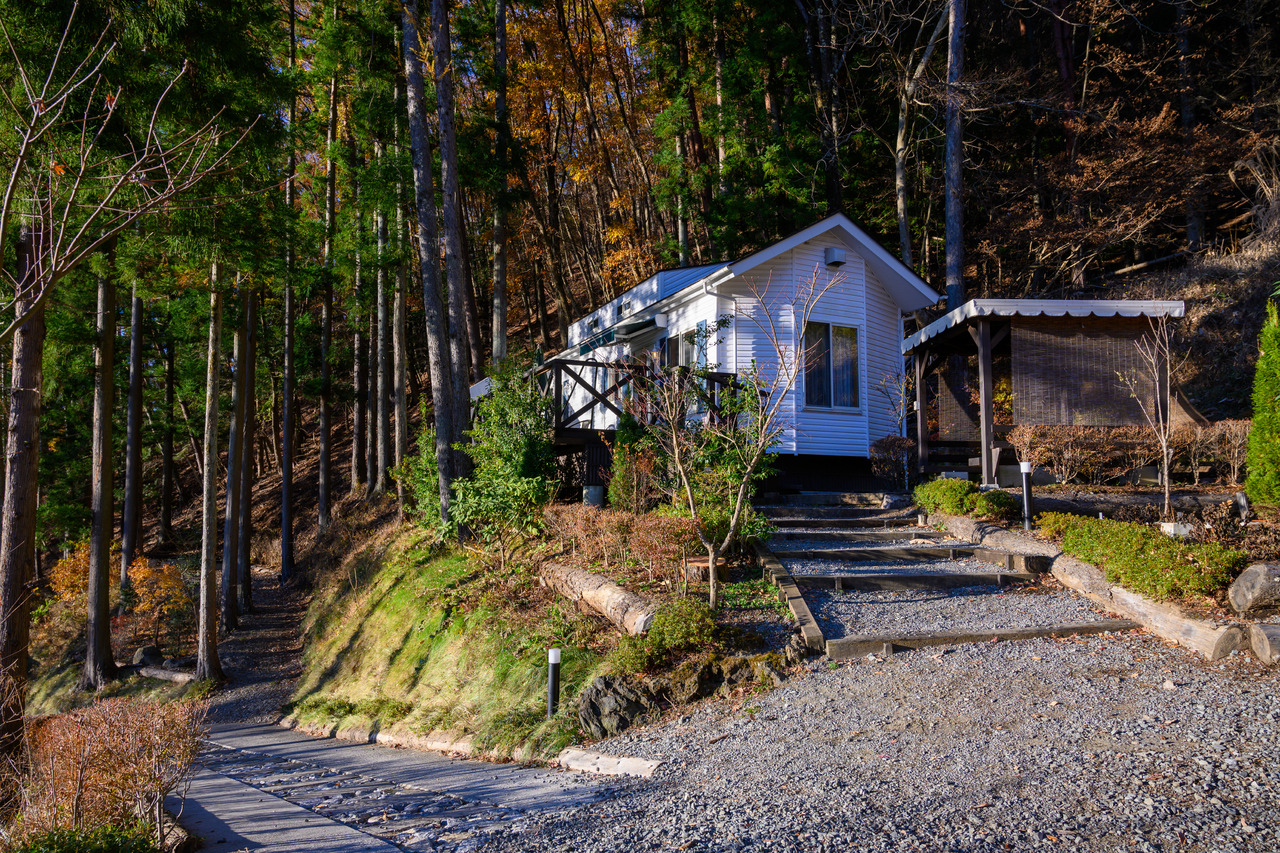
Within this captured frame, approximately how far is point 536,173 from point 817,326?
65.1 feet

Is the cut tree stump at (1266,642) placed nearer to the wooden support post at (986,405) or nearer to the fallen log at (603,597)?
the fallen log at (603,597)

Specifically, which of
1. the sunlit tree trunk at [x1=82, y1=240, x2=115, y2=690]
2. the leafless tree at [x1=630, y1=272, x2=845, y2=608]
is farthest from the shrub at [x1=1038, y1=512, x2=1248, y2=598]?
the sunlit tree trunk at [x1=82, y1=240, x2=115, y2=690]

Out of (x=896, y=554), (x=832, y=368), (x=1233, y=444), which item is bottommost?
(x=896, y=554)

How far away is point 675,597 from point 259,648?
511 inches

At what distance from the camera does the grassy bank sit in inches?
295

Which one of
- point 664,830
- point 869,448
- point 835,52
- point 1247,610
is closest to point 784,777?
point 664,830

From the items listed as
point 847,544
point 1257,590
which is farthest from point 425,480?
A: point 1257,590

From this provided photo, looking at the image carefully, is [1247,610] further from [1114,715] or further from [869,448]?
[869,448]

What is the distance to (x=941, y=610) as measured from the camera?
7.85m

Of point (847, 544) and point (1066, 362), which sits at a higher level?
point (1066, 362)

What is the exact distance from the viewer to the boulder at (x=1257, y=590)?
643 centimetres

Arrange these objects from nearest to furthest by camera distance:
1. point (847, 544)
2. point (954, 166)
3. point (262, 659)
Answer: point (847, 544), point (262, 659), point (954, 166)

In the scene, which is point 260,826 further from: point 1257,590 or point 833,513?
point 833,513

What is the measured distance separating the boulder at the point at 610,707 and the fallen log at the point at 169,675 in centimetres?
1156
